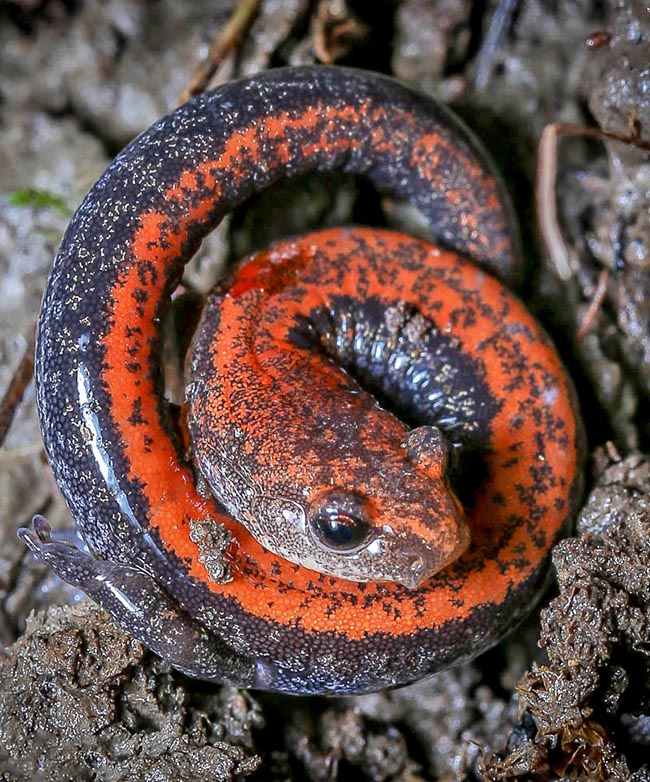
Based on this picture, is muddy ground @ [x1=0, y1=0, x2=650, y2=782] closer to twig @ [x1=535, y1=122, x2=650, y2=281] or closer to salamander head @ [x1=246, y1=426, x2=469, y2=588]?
twig @ [x1=535, y1=122, x2=650, y2=281]

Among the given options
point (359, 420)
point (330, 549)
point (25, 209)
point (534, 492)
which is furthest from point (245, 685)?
point (25, 209)

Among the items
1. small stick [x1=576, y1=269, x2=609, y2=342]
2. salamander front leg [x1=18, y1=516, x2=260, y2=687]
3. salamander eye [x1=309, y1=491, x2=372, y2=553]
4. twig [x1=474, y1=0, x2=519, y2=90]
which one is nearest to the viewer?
salamander eye [x1=309, y1=491, x2=372, y2=553]

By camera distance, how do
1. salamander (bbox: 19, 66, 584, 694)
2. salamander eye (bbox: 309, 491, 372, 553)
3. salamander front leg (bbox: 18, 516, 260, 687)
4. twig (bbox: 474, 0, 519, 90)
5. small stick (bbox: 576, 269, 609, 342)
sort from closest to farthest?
salamander eye (bbox: 309, 491, 372, 553)
salamander (bbox: 19, 66, 584, 694)
salamander front leg (bbox: 18, 516, 260, 687)
small stick (bbox: 576, 269, 609, 342)
twig (bbox: 474, 0, 519, 90)

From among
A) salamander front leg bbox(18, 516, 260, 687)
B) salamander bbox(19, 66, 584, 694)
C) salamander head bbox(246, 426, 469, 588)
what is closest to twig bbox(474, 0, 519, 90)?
salamander bbox(19, 66, 584, 694)

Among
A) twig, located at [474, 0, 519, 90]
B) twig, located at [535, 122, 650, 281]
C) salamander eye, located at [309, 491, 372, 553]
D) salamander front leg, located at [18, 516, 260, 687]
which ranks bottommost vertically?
salamander front leg, located at [18, 516, 260, 687]

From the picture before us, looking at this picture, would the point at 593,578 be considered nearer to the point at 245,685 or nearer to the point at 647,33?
the point at 245,685

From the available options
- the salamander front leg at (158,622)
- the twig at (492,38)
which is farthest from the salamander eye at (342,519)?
the twig at (492,38)

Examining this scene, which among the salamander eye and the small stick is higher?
the small stick
